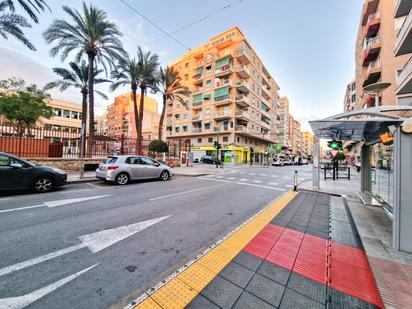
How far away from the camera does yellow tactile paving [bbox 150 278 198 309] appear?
197 cm

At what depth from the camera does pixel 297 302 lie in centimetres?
208

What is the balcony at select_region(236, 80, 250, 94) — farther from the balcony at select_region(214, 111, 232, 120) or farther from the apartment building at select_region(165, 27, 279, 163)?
the balcony at select_region(214, 111, 232, 120)

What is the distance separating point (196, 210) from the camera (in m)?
5.43

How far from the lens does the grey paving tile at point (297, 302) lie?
2.01 m

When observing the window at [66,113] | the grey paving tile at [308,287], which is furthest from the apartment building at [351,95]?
the window at [66,113]

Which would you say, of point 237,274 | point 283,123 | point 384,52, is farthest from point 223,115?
point 283,123

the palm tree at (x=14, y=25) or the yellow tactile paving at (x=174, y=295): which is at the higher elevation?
the palm tree at (x=14, y=25)

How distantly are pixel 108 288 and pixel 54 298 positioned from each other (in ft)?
1.80

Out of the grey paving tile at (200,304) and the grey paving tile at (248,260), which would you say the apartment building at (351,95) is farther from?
the grey paving tile at (200,304)

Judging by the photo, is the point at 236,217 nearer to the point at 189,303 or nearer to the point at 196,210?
the point at 196,210

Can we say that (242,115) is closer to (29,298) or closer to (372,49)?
(372,49)

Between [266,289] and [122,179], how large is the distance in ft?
29.1

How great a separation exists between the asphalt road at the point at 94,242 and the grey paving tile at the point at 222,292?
745mm

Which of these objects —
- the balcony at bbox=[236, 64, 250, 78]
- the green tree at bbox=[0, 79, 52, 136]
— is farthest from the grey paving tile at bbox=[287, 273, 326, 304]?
the balcony at bbox=[236, 64, 250, 78]
